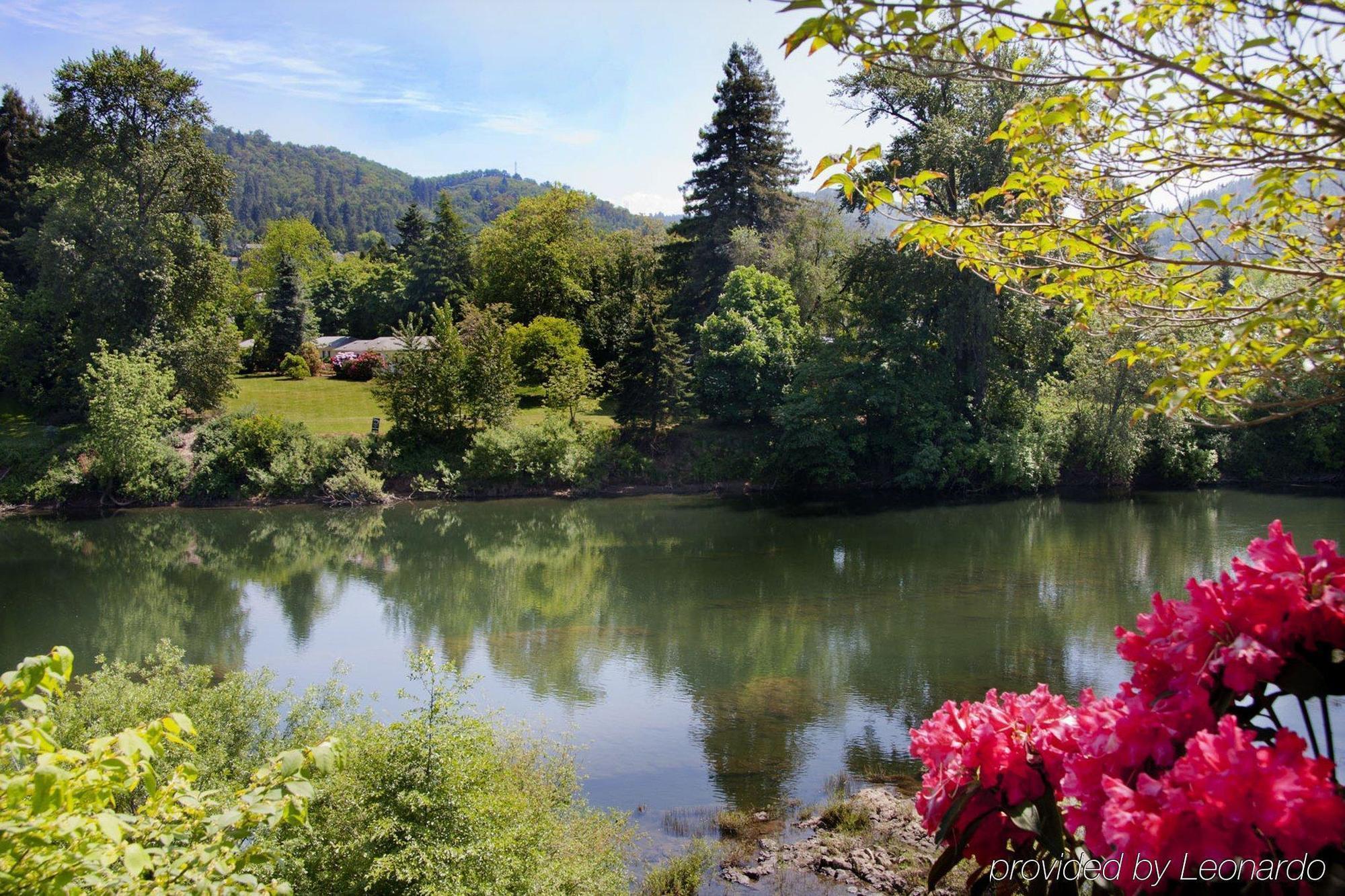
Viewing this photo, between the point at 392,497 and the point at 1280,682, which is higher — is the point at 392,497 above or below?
below

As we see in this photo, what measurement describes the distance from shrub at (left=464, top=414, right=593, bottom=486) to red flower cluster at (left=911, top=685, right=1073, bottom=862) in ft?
89.7

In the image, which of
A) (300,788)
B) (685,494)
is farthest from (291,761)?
(685,494)

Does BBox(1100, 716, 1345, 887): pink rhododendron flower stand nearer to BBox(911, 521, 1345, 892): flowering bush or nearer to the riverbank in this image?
BBox(911, 521, 1345, 892): flowering bush

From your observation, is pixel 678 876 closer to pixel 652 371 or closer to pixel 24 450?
pixel 652 371

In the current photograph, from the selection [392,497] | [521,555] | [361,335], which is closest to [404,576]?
[521,555]

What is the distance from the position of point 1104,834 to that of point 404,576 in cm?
1988

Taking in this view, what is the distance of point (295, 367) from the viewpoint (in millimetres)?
A: 42281

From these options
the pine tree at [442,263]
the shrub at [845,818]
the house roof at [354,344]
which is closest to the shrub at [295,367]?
the house roof at [354,344]

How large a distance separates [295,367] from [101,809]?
4223 cm

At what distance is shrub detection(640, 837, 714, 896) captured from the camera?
8.04m

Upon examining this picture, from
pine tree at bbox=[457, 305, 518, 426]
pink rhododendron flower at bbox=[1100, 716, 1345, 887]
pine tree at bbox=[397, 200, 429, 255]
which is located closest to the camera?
pink rhododendron flower at bbox=[1100, 716, 1345, 887]

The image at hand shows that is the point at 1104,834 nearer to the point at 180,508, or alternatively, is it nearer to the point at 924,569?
the point at 924,569

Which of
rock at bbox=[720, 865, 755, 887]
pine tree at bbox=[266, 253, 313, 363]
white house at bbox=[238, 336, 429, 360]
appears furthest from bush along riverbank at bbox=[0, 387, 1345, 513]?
rock at bbox=[720, 865, 755, 887]

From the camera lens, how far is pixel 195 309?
31859 millimetres
